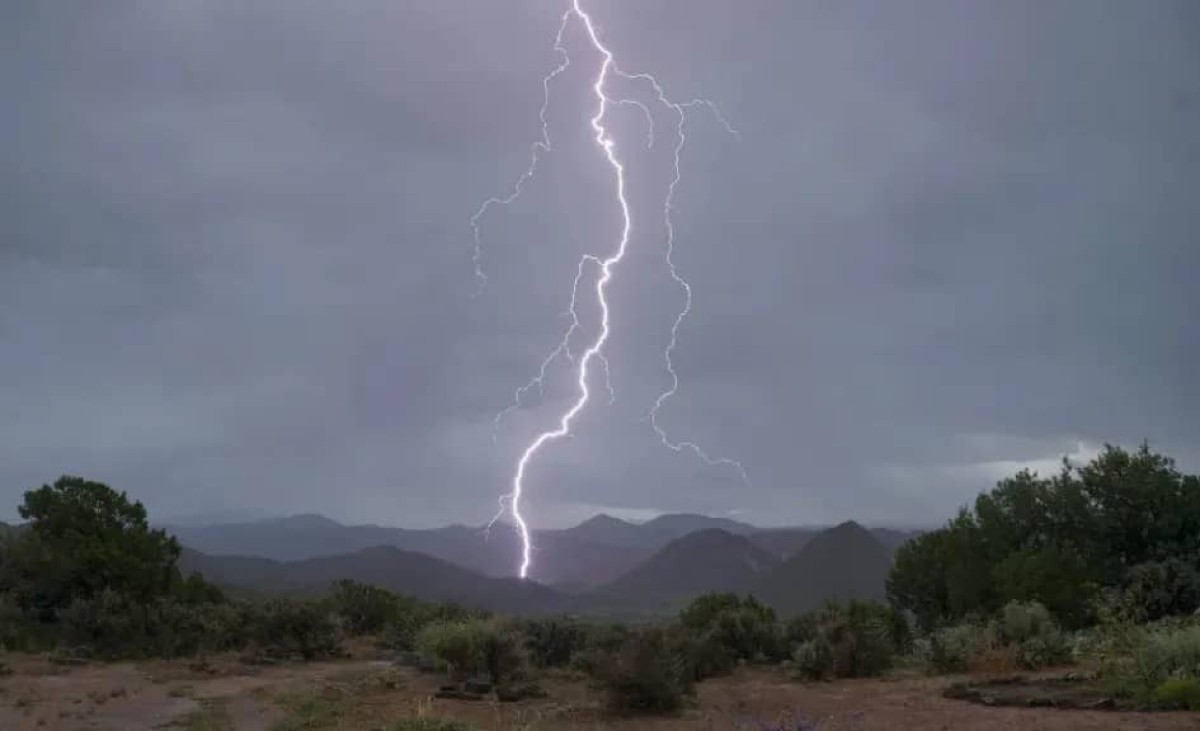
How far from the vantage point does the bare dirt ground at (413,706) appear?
1235cm

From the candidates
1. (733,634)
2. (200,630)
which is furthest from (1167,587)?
(200,630)

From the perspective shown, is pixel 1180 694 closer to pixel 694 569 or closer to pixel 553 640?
pixel 553 640

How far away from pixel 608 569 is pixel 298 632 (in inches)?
2842

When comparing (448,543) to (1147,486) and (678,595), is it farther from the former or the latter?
(1147,486)

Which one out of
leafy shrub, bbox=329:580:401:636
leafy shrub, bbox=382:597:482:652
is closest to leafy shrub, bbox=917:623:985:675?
leafy shrub, bbox=382:597:482:652

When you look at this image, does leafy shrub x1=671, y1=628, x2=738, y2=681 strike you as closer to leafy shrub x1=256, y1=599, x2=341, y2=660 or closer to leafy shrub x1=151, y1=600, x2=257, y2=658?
leafy shrub x1=256, y1=599, x2=341, y2=660

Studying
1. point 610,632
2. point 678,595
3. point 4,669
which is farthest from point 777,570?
point 4,669

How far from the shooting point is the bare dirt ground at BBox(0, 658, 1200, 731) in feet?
40.5

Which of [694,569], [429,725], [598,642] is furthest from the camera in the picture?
[694,569]

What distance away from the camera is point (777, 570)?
75.2m

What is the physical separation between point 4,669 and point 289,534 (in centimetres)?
11401

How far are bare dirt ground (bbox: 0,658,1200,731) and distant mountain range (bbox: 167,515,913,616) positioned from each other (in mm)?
45931

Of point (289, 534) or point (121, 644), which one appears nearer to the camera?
point (121, 644)

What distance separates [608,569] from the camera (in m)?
93.9
